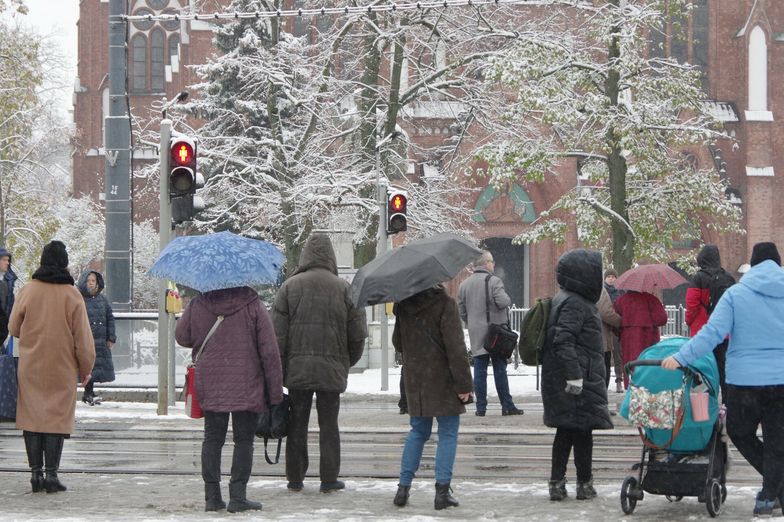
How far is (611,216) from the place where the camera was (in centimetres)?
2511

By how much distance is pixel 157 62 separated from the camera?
58125mm

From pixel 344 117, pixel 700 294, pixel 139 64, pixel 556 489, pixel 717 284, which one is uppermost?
pixel 139 64

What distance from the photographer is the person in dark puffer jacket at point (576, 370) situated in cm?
877

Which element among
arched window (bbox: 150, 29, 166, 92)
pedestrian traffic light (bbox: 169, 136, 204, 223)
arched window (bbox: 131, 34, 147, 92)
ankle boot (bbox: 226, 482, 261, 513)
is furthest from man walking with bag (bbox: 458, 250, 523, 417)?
arched window (bbox: 131, 34, 147, 92)

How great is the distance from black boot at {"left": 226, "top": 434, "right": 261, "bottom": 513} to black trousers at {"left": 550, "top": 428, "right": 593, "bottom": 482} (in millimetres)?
2110

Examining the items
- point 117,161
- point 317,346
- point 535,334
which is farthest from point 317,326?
point 117,161

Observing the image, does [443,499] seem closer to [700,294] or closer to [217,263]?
[217,263]

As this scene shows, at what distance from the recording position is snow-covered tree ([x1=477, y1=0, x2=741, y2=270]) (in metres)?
24.0

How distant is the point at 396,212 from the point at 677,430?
12.1 m

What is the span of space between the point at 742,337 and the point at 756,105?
4275 centimetres

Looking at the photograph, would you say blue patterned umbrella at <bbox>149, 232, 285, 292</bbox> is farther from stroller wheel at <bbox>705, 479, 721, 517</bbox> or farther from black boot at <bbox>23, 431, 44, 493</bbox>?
stroller wheel at <bbox>705, 479, 721, 517</bbox>

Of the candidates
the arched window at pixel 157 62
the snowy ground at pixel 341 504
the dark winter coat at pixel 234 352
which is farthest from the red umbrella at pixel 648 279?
the arched window at pixel 157 62

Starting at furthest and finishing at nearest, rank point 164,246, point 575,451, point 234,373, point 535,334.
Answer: point 164,246
point 535,334
point 575,451
point 234,373

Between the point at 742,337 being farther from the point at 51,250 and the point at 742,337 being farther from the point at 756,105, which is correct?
the point at 756,105
